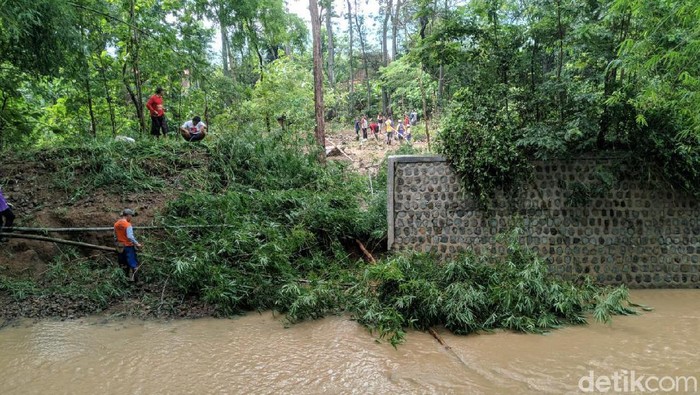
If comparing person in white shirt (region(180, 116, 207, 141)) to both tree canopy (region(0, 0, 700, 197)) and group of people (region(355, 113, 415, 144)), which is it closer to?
tree canopy (region(0, 0, 700, 197))

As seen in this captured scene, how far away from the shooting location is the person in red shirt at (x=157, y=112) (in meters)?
12.0

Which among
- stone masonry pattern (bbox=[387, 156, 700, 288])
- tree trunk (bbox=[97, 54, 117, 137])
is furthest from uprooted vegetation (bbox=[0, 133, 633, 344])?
tree trunk (bbox=[97, 54, 117, 137])

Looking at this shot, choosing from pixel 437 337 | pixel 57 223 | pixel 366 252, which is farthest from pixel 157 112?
pixel 437 337

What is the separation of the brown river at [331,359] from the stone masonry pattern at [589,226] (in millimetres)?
1448

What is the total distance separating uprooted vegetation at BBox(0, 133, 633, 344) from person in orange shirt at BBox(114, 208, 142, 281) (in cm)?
20

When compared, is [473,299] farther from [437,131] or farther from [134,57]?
[134,57]

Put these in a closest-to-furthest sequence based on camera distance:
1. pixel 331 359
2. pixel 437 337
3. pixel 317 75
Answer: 1. pixel 331 359
2. pixel 437 337
3. pixel 317 75

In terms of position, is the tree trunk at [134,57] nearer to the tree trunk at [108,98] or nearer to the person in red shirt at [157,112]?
the tree trunk at [108,98]

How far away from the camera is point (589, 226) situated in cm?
877

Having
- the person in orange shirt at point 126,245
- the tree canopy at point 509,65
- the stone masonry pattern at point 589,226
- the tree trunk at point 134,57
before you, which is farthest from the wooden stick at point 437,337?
the tree trunk at point 134,57

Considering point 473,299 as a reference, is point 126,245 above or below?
above

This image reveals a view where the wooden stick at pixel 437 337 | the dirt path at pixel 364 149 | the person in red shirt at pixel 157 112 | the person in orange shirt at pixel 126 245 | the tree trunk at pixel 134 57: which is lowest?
the wooden stick at pixel 437 337

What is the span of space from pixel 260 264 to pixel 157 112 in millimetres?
6443

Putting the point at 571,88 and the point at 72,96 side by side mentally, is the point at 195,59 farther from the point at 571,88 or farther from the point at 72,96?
the point at 571,88
